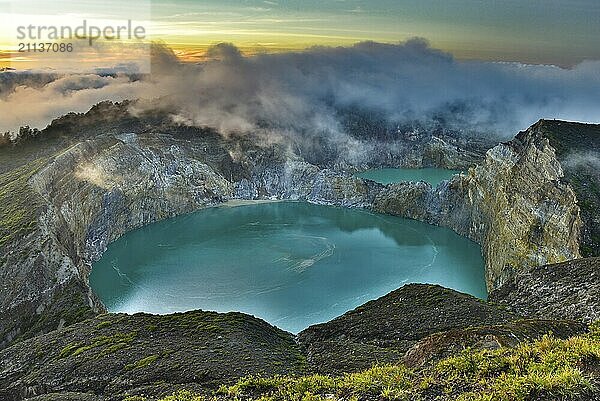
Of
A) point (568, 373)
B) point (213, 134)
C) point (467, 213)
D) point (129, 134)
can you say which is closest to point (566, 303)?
point (568, 373)

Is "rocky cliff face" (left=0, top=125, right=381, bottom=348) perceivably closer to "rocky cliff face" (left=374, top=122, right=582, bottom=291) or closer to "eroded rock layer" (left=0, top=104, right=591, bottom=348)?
"eroded rock layer" (left=0, top=104, right=591, bottom=348)

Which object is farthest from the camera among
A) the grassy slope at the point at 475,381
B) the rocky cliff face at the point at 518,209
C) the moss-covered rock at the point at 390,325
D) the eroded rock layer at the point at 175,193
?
the rocky cliff face at the point at 518,209

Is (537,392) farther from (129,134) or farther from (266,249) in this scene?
(129,134)

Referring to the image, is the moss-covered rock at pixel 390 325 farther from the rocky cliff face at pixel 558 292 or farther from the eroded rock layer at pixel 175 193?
the eroded rock layer at pixel 175 193

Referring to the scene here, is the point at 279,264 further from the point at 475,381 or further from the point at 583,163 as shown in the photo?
the point at 475,381

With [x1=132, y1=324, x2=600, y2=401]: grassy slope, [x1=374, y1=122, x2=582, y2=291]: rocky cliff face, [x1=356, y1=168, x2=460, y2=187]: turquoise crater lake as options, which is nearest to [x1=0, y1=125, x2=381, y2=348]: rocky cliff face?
[x1=356, y1=168, x2=460, y2=187]: turquoise crater lake

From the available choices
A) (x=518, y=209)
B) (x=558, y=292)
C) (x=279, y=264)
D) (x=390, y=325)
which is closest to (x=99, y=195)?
(x=279, y=264)

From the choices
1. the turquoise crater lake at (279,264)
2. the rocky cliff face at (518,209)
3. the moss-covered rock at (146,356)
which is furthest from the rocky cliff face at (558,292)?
the turquoise crater lake at (279,264)
